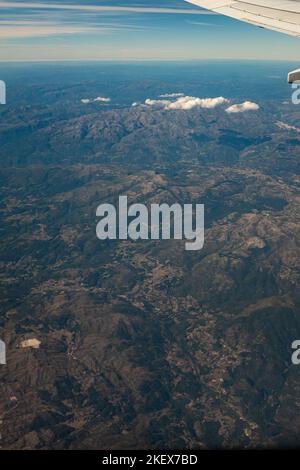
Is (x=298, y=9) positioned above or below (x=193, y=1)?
below
